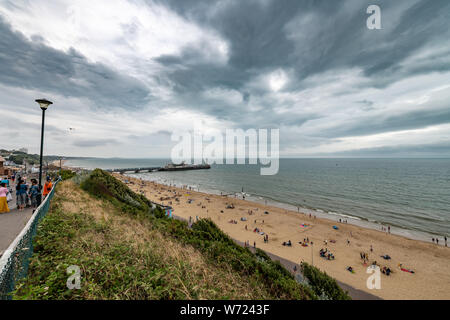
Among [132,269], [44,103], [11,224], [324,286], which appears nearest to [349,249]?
[324,286]

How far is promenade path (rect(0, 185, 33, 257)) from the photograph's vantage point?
5.45 meters

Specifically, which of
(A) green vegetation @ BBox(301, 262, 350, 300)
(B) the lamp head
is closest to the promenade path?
(B) the lamp head

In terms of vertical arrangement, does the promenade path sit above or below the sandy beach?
above

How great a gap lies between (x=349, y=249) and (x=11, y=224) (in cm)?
2799

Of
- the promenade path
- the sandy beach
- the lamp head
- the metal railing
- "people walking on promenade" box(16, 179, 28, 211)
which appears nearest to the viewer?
the metal railing

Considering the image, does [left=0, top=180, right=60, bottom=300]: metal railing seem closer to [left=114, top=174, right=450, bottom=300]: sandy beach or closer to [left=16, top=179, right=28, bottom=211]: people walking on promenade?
[left=16, top=179, right=28, bottom=211]: people walking on promenade

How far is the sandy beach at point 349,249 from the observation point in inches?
598

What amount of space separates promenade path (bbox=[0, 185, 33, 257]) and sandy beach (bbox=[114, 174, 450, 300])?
65.1 ft

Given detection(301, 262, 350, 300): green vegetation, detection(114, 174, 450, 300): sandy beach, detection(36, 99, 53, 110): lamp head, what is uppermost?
detection(36, 99, 53, 110): lamp head

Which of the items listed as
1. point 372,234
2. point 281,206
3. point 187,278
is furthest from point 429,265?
point 187,278

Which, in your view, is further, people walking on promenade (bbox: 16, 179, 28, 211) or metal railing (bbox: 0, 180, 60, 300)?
people walking on promenade (bbox: 16, 179, 28, 211)

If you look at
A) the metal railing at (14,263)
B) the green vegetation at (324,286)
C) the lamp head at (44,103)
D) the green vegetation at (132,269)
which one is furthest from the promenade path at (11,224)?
the green vegetation at (324,286)

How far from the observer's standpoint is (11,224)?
674cm
